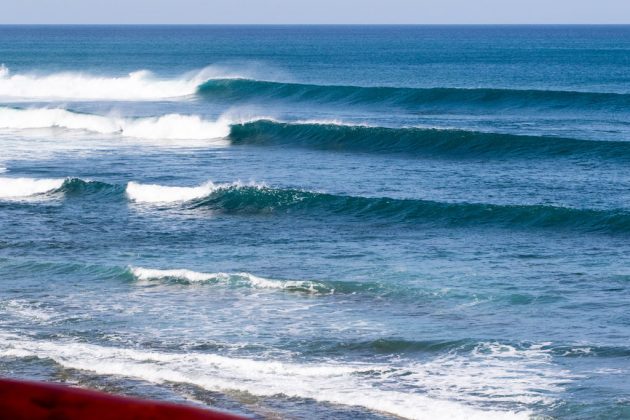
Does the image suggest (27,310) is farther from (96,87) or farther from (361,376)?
(96,87)

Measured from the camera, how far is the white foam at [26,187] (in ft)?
86.6

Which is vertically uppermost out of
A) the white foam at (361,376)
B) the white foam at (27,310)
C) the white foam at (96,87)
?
the white foam at (96,87)

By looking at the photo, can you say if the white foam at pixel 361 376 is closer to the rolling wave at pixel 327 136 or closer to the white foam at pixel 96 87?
the rolling wave at pixel 327 136

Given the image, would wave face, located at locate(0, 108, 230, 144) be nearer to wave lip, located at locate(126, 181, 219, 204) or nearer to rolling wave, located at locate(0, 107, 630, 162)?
rolling wave, located at locate(0, 107, 630, 162)

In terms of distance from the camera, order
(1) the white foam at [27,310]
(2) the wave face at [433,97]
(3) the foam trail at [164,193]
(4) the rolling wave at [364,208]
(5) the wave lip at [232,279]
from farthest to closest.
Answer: (2) the wave face at [433,97] → (3) the foam trail at [164,193] → (4) the rolling wave at [364,208] → (5) the wave lip at [232,279] → (1) the white foam at [27,310]

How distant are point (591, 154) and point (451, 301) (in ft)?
54.6

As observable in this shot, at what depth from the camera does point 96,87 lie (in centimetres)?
6247

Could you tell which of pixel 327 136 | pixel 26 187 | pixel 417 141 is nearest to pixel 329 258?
pixel 26 187

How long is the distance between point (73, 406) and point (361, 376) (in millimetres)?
10435

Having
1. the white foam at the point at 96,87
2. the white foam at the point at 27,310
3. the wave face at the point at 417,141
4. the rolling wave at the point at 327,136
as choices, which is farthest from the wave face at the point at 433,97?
the white foam at the point at 27,310

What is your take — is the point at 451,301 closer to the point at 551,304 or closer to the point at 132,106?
the point at 551,304

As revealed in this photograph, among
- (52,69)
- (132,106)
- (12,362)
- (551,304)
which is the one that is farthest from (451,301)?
(52,69)

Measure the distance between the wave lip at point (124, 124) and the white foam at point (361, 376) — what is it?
25.3m

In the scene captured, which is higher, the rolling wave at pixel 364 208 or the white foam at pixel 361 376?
the rolling wave at pixel 364 208
